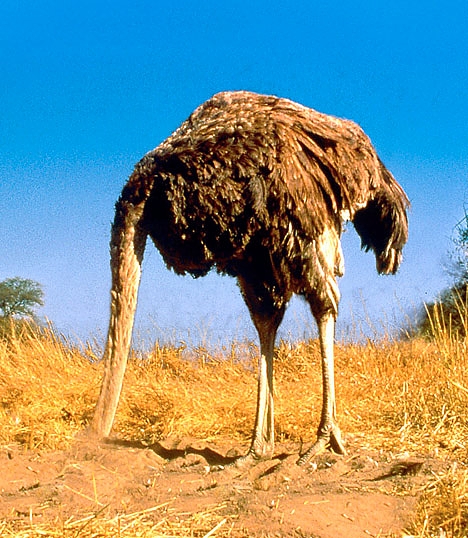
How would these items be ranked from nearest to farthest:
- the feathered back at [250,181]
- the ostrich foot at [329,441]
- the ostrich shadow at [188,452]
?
the feathered back at [250,181]
the ostrich foot at [329,441]
the ostrich shadow at [188,452]

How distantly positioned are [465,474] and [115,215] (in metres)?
2.72

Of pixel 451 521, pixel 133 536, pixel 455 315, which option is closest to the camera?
pixel 133 536

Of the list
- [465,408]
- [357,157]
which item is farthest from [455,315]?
[357,157]

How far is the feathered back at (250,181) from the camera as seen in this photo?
178 inches

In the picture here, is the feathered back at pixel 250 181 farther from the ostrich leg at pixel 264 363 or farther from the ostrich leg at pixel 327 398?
the ostrich leg at pixel 327 398

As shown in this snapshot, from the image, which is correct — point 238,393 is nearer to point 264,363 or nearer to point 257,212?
point 264,363

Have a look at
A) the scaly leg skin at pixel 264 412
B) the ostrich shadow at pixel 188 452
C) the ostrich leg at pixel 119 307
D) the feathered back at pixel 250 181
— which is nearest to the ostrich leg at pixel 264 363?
the scaly leg skin at pixel 264 412

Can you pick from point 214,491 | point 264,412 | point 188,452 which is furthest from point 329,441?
point 214,491

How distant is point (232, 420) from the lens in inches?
243

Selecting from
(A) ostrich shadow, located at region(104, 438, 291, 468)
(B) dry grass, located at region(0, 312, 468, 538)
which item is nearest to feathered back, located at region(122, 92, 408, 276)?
(A) ostrich shadow, located at region(104, 438, 291, 468)

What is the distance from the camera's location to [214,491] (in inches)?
145

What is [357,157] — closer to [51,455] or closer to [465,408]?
[465,408]

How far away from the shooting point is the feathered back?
14.9 ft

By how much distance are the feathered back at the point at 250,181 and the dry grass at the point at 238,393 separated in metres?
1.34
